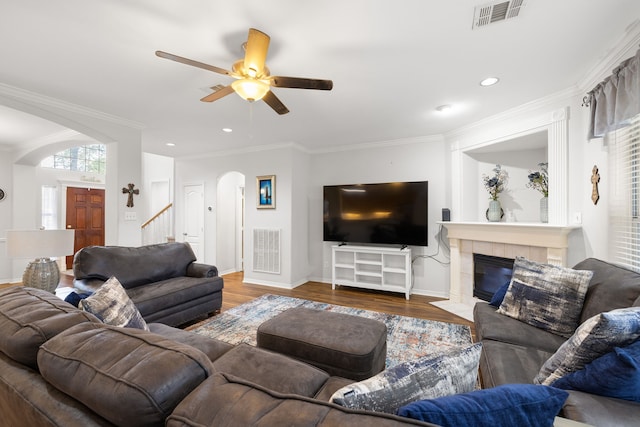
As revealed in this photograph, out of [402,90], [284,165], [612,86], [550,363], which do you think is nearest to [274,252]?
[284,165]

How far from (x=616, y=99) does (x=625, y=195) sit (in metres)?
0.74

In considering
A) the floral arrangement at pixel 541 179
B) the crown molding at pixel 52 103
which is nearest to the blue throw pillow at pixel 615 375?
the floral arrangement at pixel 541 179

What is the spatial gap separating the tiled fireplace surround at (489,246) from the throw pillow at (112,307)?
3438 millimetres

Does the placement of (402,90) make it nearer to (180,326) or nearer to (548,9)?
(548,9)

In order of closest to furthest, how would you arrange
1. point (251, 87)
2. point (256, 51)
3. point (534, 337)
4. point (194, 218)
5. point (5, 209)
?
point (534, 337) → point (256, 51) → point (251, 87) → point (5, 209) → point (194, 218)

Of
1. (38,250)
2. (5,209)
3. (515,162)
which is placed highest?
(515,162)

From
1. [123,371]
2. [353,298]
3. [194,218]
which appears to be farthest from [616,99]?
[194,218]

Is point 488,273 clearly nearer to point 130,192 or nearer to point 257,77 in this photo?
point 257,77

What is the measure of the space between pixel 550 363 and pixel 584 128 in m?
2.53

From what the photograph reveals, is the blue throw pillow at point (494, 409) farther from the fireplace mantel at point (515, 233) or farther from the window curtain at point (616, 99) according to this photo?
the fireplace mantel at point (515, 233)

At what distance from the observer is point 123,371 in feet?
2.20

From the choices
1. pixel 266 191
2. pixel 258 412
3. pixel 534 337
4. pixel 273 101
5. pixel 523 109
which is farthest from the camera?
pixel 266 191

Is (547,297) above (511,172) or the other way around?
the other way around

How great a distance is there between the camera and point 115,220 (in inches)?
142
